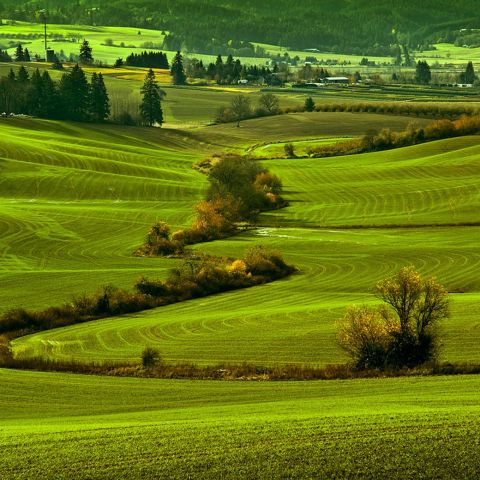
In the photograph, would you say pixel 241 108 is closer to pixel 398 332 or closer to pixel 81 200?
pixel 81 200

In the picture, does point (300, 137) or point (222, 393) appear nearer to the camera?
point (222, 393)

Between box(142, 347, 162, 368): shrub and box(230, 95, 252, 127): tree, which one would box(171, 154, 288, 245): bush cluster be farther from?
box(230, 95, 252, 127): tree

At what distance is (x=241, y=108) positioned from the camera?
186 m

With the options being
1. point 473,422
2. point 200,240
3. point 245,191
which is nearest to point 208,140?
point 245,191

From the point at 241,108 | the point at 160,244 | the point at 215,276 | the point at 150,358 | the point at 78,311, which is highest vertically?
the point at 241,108

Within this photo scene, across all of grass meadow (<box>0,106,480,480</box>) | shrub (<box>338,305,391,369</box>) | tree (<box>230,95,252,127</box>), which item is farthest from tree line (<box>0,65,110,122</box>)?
shrub (<box>338,305,391,369</box>)

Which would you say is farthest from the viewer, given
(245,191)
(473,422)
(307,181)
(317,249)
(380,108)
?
(380,108)

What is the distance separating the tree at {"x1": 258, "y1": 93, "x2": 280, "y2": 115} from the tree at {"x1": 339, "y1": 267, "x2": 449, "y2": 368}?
147791 mm

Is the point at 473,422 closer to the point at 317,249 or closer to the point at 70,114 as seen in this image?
the point at 317,249

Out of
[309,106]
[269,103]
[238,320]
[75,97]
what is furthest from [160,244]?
[269,103]

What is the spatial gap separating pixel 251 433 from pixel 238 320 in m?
24.7

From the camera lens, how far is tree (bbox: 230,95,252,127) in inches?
7269

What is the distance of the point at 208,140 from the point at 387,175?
4688cm

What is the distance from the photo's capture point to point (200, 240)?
81062 mm
